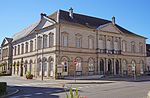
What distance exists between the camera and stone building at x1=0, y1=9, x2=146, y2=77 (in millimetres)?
38781

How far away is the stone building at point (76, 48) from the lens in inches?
1527

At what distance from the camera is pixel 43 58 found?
41.5 metres

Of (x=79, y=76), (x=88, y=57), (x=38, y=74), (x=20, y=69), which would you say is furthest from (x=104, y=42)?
(x=20, y=69)

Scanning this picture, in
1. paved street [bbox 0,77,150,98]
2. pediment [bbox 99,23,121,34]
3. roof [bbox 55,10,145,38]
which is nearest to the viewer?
paved street [bbox 0,77,150,98]

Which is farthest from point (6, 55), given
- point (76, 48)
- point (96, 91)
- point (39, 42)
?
point (96, 91)

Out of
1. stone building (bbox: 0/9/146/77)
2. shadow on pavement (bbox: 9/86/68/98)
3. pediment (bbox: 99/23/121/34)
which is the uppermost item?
pediment (bbox: 99/23/121/34)

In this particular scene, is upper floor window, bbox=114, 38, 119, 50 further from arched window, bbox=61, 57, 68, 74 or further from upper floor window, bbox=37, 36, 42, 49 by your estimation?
upper floor window, bbox=37, 36, 42, 49

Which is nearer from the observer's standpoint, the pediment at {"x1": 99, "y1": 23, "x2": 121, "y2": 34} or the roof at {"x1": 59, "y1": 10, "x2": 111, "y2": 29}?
the roof at {"x1": 59, "y1": 10, "x2": 111, "y2": 29}

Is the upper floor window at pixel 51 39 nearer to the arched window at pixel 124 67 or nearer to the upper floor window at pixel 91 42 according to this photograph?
the upper floor window at pixel 91 42

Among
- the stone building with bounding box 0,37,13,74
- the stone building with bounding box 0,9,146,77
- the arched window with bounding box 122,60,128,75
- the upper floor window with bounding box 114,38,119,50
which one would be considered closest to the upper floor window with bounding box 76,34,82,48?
the stone building with bounding box 0,9,146,77

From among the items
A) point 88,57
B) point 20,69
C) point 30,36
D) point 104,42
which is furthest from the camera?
point 20,69

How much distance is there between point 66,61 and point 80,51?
3.37 meters

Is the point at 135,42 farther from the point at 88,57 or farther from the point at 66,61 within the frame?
the point at 66,61

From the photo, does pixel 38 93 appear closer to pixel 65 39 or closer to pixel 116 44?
pixel 65 39
